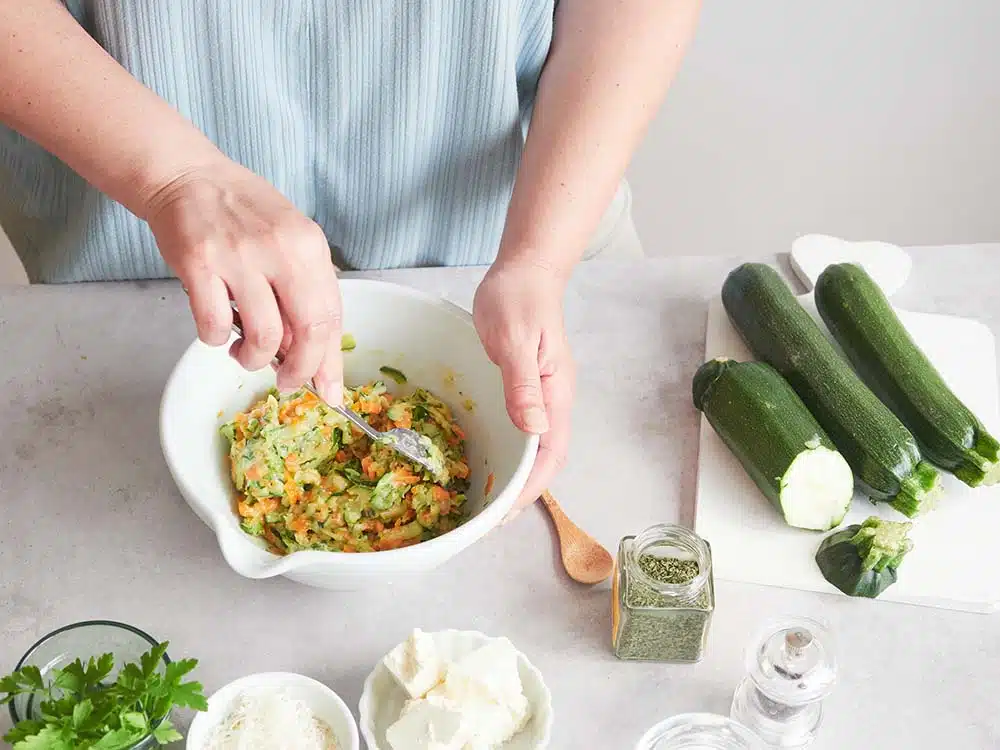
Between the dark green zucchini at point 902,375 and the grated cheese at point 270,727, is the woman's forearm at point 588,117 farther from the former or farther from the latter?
the grated cheese at point 270,727

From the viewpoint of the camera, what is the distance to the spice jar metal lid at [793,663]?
1.16 meters

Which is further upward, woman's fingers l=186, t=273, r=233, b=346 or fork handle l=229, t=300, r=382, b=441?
woman's fingers l=186, t=273, r=233, b=346

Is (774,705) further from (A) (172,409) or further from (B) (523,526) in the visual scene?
(A) (172,409)

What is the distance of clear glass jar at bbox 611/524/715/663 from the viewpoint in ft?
→ 3.95

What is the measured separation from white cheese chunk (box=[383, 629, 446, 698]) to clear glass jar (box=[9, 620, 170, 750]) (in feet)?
0.77

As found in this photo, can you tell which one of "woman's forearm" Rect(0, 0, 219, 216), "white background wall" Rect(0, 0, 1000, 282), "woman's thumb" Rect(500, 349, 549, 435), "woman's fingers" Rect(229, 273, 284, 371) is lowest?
"white background wall" Rect(0, 0, 1000, 282)

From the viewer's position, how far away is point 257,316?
1.14 meters

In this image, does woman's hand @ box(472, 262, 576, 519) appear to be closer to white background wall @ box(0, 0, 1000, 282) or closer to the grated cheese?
the grated cheese

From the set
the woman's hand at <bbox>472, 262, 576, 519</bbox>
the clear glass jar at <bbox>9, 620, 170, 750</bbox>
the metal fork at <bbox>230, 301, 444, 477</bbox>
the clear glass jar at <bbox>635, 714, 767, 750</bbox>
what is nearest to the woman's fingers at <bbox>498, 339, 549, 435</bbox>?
the woman's hand at <bbox>472, 262, 576, 519</bbox>

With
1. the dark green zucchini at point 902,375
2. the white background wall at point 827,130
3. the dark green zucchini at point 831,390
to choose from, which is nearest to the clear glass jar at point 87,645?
the dark green zucchini at point 831,390

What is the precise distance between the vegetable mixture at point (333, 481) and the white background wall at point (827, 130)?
153 centimetres

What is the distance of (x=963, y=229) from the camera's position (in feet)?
9.45

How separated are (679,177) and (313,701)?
2.01 m

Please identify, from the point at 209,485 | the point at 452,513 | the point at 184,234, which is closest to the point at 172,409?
the point at 209,485
